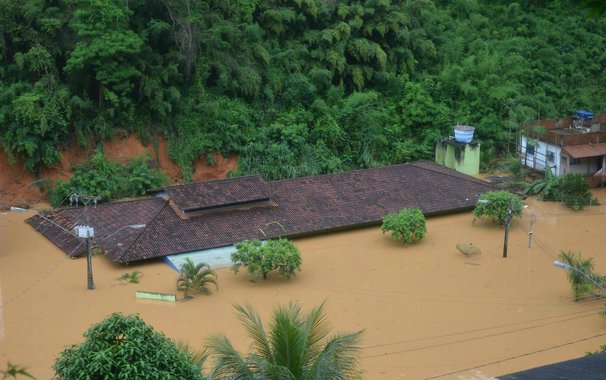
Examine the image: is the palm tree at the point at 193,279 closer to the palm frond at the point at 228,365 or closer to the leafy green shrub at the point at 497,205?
the leafy green shrub at the point at 497,205

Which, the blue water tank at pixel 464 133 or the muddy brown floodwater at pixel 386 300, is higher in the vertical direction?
the blue water tank at pixel 464 133

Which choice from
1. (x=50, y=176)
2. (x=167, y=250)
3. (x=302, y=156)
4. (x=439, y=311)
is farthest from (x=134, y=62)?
(x=439, y=311)

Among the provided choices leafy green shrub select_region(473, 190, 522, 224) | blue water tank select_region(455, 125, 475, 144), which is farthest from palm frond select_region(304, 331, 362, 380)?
blue water tank select_region(455, 125, 475, 144)

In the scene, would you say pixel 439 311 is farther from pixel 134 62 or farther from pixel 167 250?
pixel 134 62

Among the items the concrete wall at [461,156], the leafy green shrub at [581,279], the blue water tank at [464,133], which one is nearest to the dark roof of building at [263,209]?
the concrete wall at [461,156]

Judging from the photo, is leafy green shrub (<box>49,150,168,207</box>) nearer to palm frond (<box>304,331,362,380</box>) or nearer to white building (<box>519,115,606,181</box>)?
white building (<box>519,115,606,181</box>)

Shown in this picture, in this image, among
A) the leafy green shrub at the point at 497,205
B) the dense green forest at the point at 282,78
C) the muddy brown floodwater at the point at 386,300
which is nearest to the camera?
the muddy brown floodwater at the point at 386,300
